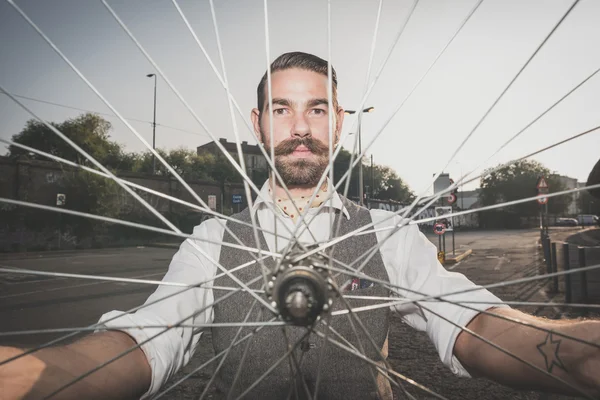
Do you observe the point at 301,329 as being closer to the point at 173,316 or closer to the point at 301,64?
the point at 173,316

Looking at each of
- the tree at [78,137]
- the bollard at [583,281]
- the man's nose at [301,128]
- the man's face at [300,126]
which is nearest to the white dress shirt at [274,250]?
the man's face at [300,126]

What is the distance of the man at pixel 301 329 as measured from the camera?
3.67ft

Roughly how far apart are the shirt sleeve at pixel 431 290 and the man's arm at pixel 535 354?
1.8 inches

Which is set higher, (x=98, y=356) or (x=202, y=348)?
(x=98, y=356)

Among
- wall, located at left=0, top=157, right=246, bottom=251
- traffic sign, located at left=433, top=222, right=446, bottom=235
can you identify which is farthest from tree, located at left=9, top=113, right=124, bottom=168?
traffic sign, located at left=433, top=222, right=446, bottom=235

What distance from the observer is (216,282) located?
1846 mm

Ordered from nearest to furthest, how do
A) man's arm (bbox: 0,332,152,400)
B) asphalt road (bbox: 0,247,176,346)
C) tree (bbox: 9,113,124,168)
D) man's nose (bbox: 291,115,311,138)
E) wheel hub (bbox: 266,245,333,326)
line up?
wheel hub (bbox: 266,245,333,326) → man's arm (bbox: 0,332,152,400) → man's nose (bbox: 291,115,311,138) → asphalt road (bbox: 0,247,176,346) → tree (bbox: 9,113,124,168)

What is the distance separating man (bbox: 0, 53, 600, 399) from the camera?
112 centimetres

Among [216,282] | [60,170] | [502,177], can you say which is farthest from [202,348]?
[502,177]

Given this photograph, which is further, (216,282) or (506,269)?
(506,269)

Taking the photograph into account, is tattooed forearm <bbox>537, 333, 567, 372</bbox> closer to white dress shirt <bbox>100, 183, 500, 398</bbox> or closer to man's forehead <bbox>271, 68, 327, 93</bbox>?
white dress shirt <bbox>100, 183, 500, 398</bbox>

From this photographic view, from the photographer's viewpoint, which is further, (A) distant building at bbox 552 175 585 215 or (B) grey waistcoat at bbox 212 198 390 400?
(A) distant building at bbox 552 175 585 215

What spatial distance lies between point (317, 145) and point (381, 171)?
8088 centimetres

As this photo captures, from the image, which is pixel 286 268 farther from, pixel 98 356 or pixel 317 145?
pixel 317 145
